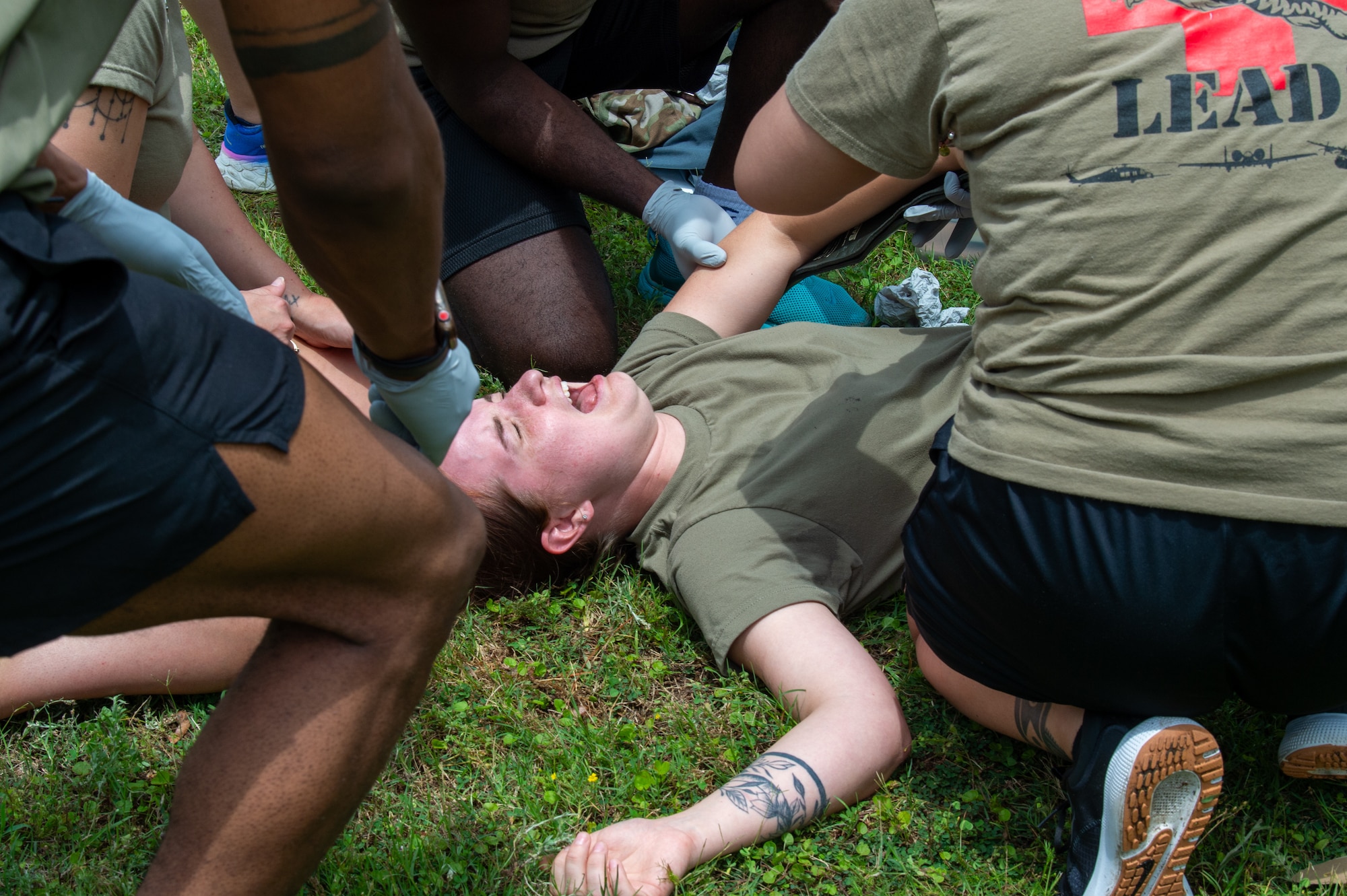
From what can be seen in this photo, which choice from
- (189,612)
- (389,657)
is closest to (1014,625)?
(389,657)

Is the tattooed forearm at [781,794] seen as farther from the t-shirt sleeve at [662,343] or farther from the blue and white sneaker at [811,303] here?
the blue and white sneaker at [811,303]

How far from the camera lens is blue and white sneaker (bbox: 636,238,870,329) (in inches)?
128

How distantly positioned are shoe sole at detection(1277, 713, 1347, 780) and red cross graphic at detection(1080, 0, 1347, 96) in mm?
1118

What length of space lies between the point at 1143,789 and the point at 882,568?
0.91m

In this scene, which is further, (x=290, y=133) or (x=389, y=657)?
(x=389, y=657)

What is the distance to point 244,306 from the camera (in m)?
2.40

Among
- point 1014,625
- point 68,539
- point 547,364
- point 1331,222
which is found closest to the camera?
point 68,539

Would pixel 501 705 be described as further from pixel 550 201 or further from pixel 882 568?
pixel 550 201

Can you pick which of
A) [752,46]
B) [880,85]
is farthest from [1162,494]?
[752,46]

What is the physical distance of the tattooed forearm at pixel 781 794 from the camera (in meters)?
1.90

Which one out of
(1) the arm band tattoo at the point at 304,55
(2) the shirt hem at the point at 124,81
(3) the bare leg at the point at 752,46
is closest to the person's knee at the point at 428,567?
(1) the arm band tattoo at the point at 304,55

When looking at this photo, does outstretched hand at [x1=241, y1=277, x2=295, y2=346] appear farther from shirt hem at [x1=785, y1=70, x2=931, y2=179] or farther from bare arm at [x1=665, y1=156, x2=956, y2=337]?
shirt hem at [x1=785, y1=70, x2=931, y2=179]

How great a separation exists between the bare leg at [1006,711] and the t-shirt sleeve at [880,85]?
99cm

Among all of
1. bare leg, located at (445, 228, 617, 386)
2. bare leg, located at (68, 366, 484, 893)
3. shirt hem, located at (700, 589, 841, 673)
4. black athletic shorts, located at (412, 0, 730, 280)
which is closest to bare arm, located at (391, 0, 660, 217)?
black athletic shorts, located at (412, 0, 730, 280)
